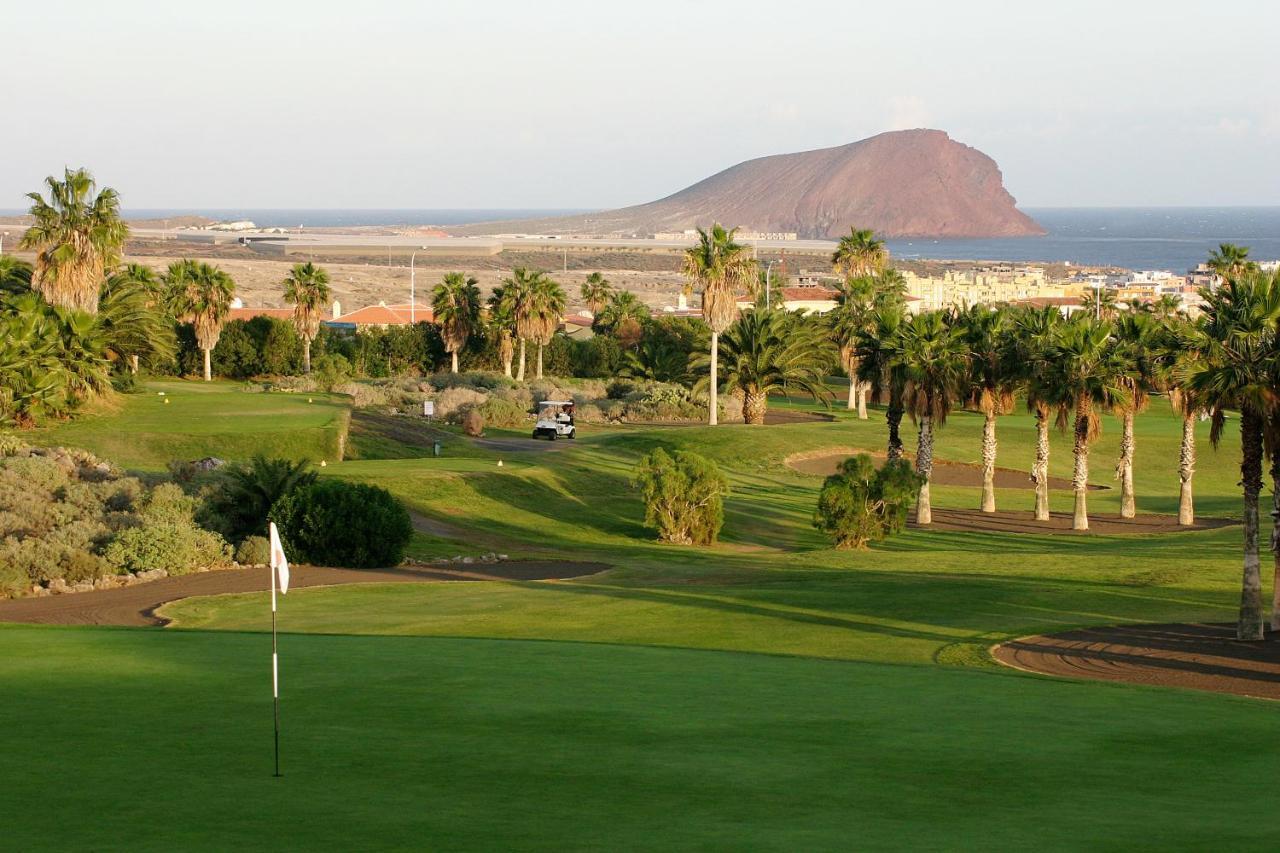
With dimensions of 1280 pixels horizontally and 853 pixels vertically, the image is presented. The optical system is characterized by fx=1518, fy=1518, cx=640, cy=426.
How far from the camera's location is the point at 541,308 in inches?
3447

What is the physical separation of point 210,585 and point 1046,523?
28.6 metres

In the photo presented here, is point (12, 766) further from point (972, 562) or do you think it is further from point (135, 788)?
point (972, 562)

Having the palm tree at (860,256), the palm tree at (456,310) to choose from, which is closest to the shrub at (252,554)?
the palm tree at (456,310)

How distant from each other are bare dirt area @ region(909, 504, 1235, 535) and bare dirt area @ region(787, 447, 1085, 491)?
22.5ft

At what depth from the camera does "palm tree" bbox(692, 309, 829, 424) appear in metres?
74.0

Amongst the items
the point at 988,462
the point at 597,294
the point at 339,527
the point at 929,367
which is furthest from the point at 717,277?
the point at 597,294

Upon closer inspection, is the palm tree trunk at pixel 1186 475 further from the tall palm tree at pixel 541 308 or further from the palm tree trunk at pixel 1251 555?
the tall palm tree at pixel 541 308

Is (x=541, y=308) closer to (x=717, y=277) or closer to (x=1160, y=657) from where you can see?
(x=717, y=277)

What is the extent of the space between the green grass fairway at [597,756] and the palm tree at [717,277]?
168ft

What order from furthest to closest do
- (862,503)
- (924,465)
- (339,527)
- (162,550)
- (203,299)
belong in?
(203,299)
(924,465)
(862,503)
(339,527)
(162,550)

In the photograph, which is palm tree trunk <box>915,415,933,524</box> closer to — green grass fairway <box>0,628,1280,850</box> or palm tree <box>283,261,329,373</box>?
green grass fairway <box>0,628,1280,850</box>

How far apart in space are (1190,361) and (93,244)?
45711mm

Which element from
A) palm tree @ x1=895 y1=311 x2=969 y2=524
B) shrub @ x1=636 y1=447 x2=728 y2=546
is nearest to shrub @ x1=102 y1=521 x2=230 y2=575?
shrub @ x1=636 y1=447 x2=728 y2=546

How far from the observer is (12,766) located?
13.1 metres
